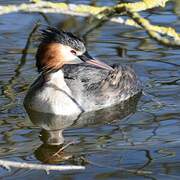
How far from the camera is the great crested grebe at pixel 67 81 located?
863 cm

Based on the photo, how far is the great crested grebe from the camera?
8633 millimetres

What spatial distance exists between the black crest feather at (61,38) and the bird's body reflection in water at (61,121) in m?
0.86

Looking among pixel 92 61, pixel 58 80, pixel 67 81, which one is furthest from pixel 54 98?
pixel 92 61

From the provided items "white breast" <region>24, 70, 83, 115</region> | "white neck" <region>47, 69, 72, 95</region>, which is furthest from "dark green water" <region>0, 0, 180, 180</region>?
"white neck" <region>47, 69, 72, 95</region>

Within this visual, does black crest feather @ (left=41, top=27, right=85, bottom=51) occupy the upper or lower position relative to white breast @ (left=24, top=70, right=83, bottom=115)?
upper

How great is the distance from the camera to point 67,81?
8969 millimetres

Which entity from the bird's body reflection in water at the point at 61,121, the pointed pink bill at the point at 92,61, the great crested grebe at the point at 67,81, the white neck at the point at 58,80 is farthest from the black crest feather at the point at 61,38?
the bird's body reflection in water at the point at 61,121

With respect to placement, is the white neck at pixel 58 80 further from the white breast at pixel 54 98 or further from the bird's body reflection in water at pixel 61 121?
the bird's body reflection in water at pixel 61 121

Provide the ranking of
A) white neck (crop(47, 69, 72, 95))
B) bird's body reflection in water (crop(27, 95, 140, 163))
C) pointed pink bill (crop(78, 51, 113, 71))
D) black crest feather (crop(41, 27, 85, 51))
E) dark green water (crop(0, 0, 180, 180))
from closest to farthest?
dark green water (crop(0, 0, 180, 180))
bird's body reflection in water (crop(27, 95, 140, 163))
pointed pink bill (crop(78, 51, 113, 71))
black crest feather (crop(41, 27, 85, 51))
white neck (crop(47, 69, 72, 95))

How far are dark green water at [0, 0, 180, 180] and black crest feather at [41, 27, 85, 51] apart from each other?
931 millimetres

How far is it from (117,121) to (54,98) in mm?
983

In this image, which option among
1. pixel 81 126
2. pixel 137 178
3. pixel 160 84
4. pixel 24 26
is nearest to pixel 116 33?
pixel 24 26

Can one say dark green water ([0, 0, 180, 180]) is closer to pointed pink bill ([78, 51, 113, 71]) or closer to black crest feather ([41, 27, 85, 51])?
pointed pink bill ([78, 51, 113, 71])

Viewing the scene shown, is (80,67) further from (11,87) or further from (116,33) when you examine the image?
(116,33)
